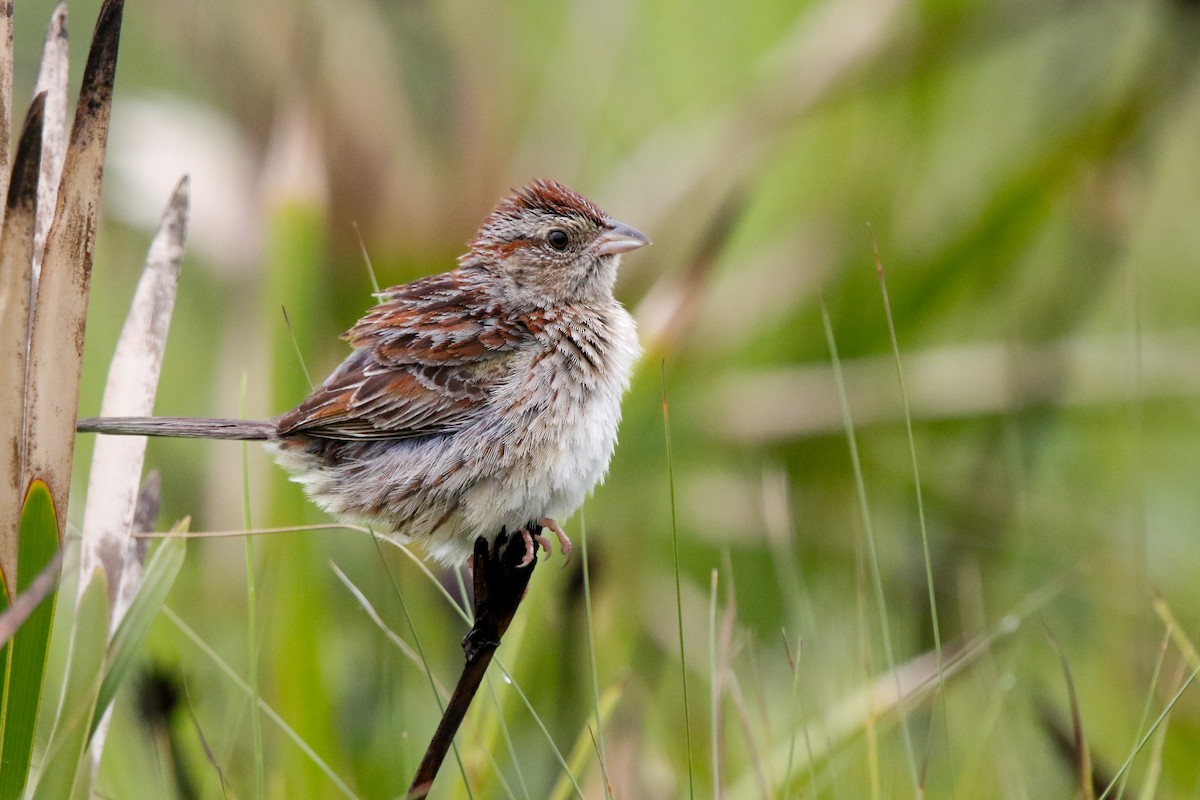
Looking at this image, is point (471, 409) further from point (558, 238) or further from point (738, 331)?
point (738, 331)

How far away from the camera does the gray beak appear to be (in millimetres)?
3127

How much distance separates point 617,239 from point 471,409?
594 millimetres

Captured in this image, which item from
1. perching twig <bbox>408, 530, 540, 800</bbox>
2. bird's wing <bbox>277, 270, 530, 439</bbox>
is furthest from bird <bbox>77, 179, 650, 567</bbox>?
perching twig <bbox>408, 530, 540, 800</bbox>

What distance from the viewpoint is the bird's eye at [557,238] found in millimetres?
3193

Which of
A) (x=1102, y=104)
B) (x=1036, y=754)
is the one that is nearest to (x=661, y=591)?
(x=1036, y=754)

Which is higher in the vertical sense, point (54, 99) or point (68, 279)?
point (54, 99)

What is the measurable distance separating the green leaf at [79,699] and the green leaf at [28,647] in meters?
0.05

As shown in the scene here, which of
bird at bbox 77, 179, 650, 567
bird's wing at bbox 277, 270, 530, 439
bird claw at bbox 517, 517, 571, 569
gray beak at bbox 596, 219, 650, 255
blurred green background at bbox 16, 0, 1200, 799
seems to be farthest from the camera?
blurred green background at bbox 16, 0, 1200, 799

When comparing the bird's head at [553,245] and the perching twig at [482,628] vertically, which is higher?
the bird's head at [553,245]

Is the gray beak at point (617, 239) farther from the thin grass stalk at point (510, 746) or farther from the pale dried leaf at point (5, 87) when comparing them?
the pale dried leaf at point (5, 87)

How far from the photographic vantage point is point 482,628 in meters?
1.87

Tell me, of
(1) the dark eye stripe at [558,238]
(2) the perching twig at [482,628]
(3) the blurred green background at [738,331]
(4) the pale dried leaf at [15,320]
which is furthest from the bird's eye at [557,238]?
(4) the pale dried leaf at [15,320]

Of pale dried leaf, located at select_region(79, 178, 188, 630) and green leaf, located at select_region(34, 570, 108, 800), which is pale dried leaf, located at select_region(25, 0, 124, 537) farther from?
pale dried leaf, located at select_region(79, 178, 188, 630)

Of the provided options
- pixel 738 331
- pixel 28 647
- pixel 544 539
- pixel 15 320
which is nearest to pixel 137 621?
pixel 28 647
